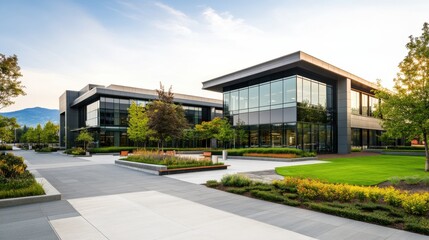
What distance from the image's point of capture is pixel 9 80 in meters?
19.4

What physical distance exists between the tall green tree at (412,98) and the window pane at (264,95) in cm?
1575

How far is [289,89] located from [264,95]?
3.74 meters

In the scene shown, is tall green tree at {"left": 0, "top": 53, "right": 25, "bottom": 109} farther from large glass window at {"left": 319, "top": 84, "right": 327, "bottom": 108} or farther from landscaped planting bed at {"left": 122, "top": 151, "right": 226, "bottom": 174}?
large glass window at {"left": 319, "top": 84, "right": 327, "bottom": 108}

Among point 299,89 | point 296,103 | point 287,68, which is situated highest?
point 287,68

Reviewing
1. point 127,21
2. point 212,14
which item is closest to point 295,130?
point 212,14

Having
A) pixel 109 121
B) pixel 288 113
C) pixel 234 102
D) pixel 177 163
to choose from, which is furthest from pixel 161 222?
pixel 109 121

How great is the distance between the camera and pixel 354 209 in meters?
7.30

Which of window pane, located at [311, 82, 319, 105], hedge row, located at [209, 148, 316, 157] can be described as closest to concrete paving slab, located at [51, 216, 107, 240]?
hedge row, located at [209, 148, 316, 157]

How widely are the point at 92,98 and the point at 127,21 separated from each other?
37021 mm

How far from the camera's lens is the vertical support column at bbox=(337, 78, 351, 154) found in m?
35.0

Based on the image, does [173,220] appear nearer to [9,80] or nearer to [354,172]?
[354,172]

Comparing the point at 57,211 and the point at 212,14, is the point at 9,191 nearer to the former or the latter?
the point at 57,211

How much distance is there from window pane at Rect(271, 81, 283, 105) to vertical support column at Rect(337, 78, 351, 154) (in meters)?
10.3

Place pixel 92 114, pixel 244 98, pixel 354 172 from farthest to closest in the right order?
1. pixel 92 114
2. pixel 244 98
3. pixel 354 172
